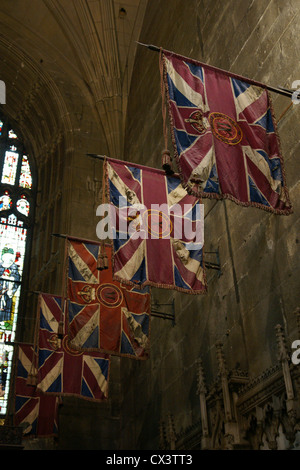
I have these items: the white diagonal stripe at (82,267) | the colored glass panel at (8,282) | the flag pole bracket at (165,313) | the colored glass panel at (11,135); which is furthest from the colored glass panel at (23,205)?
the white diagonal stripe at (82,267)

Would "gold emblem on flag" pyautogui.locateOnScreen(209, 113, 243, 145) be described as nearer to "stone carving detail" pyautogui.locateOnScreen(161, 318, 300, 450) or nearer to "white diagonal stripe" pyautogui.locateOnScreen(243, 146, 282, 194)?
"white diagonal stripe" pyautogui.locateOnScreen(243, 146, 282, 194)

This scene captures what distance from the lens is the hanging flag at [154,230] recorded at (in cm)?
977

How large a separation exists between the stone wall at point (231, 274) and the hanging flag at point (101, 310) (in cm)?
113

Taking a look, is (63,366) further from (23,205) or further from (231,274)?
(23,205)

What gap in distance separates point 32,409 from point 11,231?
7.87 m

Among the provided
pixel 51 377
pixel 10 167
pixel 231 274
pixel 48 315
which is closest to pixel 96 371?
pixel 51 377

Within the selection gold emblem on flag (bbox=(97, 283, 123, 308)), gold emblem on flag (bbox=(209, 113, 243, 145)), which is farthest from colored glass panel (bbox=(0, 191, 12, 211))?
gold emblem on flag (bbox=(209, 113, 243, 145))

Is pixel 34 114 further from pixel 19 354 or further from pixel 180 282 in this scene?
pixel 180 282

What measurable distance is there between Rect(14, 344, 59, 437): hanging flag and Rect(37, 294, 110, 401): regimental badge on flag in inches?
47.2

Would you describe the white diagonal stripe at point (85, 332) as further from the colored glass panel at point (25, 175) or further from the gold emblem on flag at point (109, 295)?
the colored glass panel at point (25, 175)

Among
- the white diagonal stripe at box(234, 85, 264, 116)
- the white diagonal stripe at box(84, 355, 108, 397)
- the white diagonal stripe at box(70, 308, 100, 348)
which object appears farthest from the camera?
the white diagonal stripe at box(84, 355, 108, 397)

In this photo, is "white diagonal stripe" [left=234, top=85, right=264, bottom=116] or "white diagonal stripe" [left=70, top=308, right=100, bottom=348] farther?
"white diagonal stripe" [left=70, top=308, right=100, bottom=348]

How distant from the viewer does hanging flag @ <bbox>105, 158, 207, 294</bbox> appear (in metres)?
9.77

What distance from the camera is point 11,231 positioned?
66.5 ft
